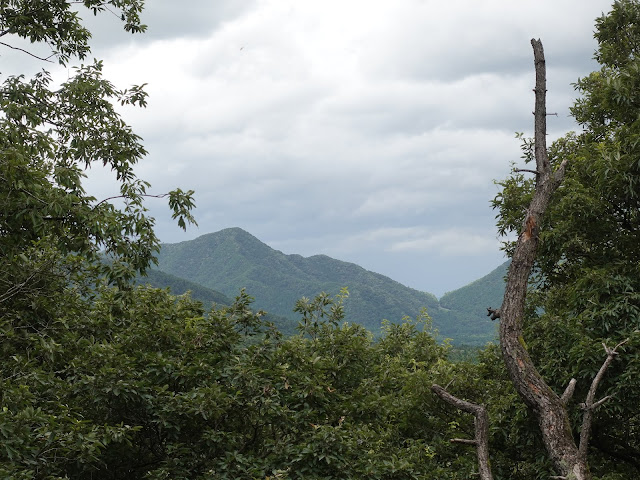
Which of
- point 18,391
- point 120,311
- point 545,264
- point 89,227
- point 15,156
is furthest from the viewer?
point 545,264

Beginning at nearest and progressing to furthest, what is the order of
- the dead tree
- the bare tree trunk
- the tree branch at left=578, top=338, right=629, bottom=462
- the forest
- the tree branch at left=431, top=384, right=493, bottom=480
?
the forest, the tree branch at left=578, top=338, right=629, bottom=462, the dead tree, the bare tree trunk, the tree branch at left=431, top=384, right=493, bottom=480

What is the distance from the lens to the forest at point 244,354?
310 inches

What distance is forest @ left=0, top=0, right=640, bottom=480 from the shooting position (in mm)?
7863

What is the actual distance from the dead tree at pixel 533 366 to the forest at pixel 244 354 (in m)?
0.03

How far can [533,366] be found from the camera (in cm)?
1052

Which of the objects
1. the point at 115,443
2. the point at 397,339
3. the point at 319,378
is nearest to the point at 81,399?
the point at 115,443

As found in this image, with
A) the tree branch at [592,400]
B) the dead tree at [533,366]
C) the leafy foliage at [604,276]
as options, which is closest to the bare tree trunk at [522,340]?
the dead tree at [533,366]

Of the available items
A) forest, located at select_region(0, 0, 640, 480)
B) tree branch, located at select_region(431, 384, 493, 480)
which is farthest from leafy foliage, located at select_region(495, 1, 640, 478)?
tree branch, located at select_region(431, 384, 493, 480)

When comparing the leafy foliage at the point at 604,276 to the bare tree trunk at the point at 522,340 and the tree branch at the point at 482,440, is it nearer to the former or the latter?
the bare tree trunk at the point at 522,340

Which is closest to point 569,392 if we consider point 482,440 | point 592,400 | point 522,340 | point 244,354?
point 592,400

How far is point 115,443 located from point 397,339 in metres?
14.7

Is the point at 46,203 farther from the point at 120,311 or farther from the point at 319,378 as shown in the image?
the point at 319,378

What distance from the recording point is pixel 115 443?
27.8ft

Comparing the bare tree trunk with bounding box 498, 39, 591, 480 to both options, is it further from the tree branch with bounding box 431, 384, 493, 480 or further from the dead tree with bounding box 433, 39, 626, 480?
the tree branch with bounding box 431, 384, 493, 480
